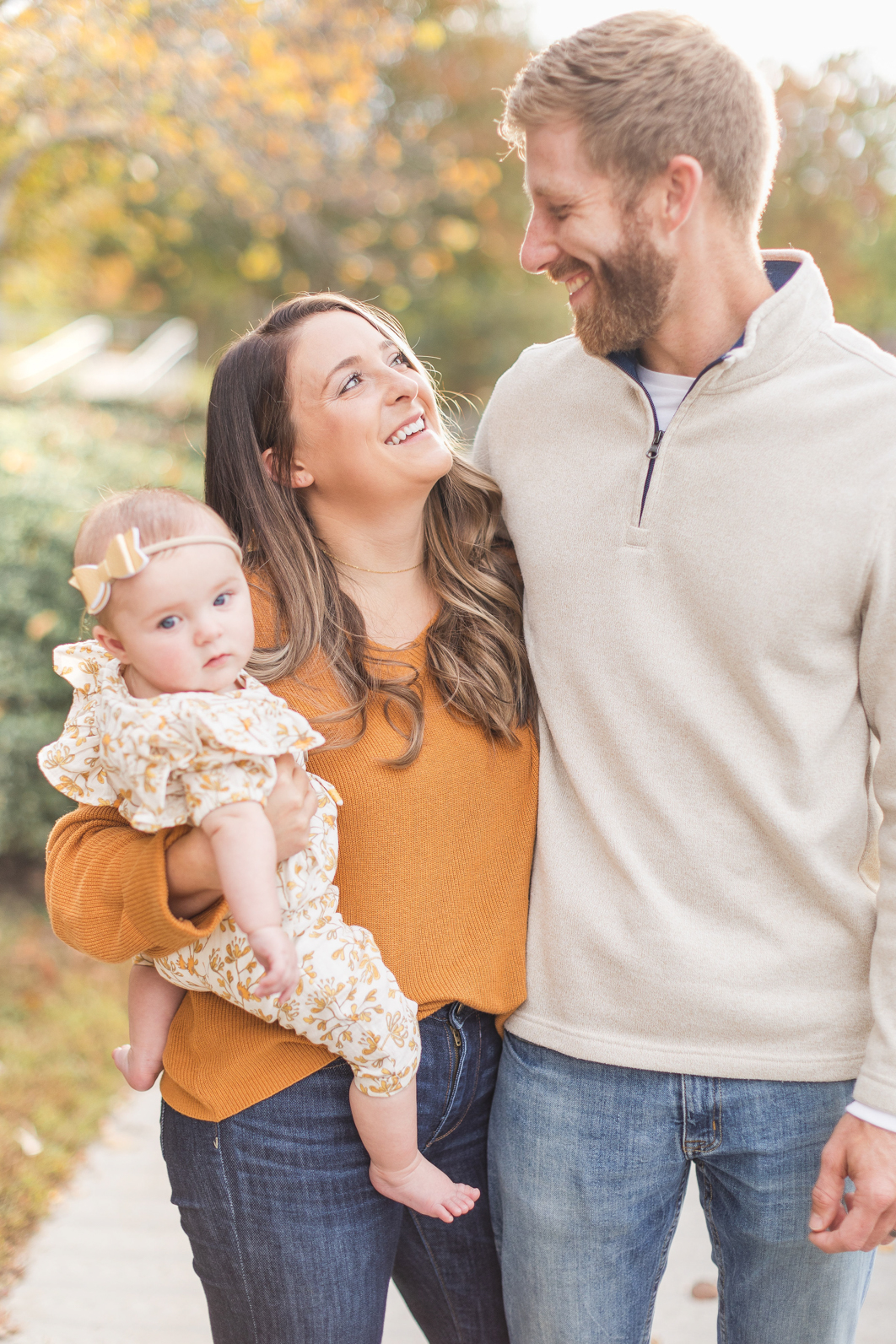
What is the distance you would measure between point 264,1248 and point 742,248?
6.05 ft

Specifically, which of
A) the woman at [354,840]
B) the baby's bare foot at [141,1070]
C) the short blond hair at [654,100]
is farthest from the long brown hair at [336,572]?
the baby's bare foot at [141,1070]

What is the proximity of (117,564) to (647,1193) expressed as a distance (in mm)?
1372

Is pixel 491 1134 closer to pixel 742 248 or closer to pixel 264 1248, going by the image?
pixel 264 1248

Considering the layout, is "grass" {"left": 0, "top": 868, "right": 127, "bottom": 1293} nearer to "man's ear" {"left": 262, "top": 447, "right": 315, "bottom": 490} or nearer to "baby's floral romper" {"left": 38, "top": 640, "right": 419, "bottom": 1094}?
"baby's floral romper" {"left": 38, "top": 640, "right": 419, "bottom": 1094}

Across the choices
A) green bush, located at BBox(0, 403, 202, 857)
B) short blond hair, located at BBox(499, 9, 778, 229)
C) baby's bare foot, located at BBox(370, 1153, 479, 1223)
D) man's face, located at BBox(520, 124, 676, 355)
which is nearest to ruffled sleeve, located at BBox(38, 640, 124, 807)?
baby's bare foot, located at BBox(370, 1153, 479, 1223)

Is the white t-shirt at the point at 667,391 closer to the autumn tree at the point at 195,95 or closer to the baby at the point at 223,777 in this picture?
the baby at the point at 223,777

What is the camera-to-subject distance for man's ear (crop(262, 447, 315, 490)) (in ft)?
7.10

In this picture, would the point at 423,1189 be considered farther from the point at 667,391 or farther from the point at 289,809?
the point at 667,391

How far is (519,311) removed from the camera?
52.3 ft

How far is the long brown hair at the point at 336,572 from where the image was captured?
201 centimetres

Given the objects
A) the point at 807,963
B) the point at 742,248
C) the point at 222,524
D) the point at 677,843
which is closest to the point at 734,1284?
the point at 807,963

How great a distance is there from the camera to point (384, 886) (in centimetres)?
191

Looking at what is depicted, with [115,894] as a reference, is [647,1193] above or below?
below

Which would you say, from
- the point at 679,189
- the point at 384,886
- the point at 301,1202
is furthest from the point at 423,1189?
the point at 679,189
